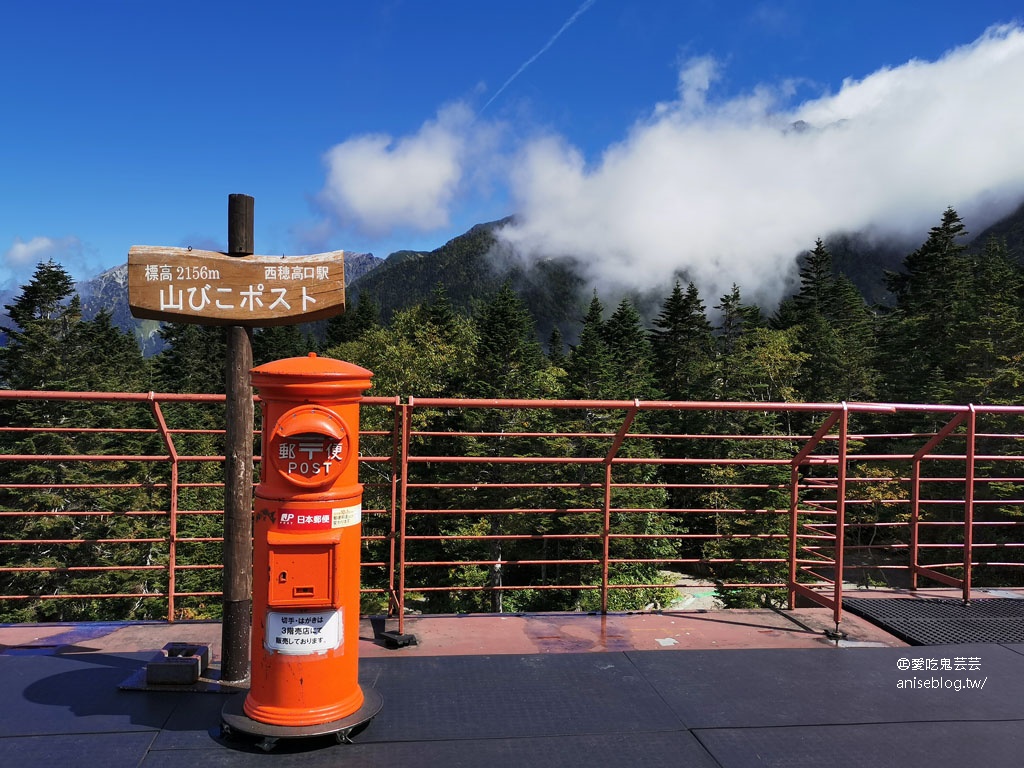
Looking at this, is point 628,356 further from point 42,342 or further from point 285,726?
point 285,726

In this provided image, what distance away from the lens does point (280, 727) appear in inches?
131

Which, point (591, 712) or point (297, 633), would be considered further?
point (591, 712)

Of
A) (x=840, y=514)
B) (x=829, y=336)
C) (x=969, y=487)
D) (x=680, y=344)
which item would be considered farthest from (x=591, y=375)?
(x=840, y=514)

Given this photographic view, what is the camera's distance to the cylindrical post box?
133 inches

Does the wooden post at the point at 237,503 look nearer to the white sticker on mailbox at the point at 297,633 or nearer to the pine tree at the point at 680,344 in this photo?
the white sticker on mailbox at the point at 297,633

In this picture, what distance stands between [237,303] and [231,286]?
9 centimetres

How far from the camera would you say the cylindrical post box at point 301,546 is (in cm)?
337

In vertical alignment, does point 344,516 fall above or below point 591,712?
above

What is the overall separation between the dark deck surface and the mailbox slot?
0.65 meters

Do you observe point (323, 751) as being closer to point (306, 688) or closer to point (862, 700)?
point (306, 688)

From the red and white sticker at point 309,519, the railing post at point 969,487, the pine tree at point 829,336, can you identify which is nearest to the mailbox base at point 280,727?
the red and white sticker at point 309,519

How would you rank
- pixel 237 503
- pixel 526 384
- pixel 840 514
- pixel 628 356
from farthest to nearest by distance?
pixel 628 356
pixel 526 384
pixel 840 514
pixel 237 503

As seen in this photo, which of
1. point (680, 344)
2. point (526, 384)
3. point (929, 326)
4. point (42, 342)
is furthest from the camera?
point (680, 344)

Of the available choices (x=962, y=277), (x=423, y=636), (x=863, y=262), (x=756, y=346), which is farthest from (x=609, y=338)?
(x=863, y=262)
